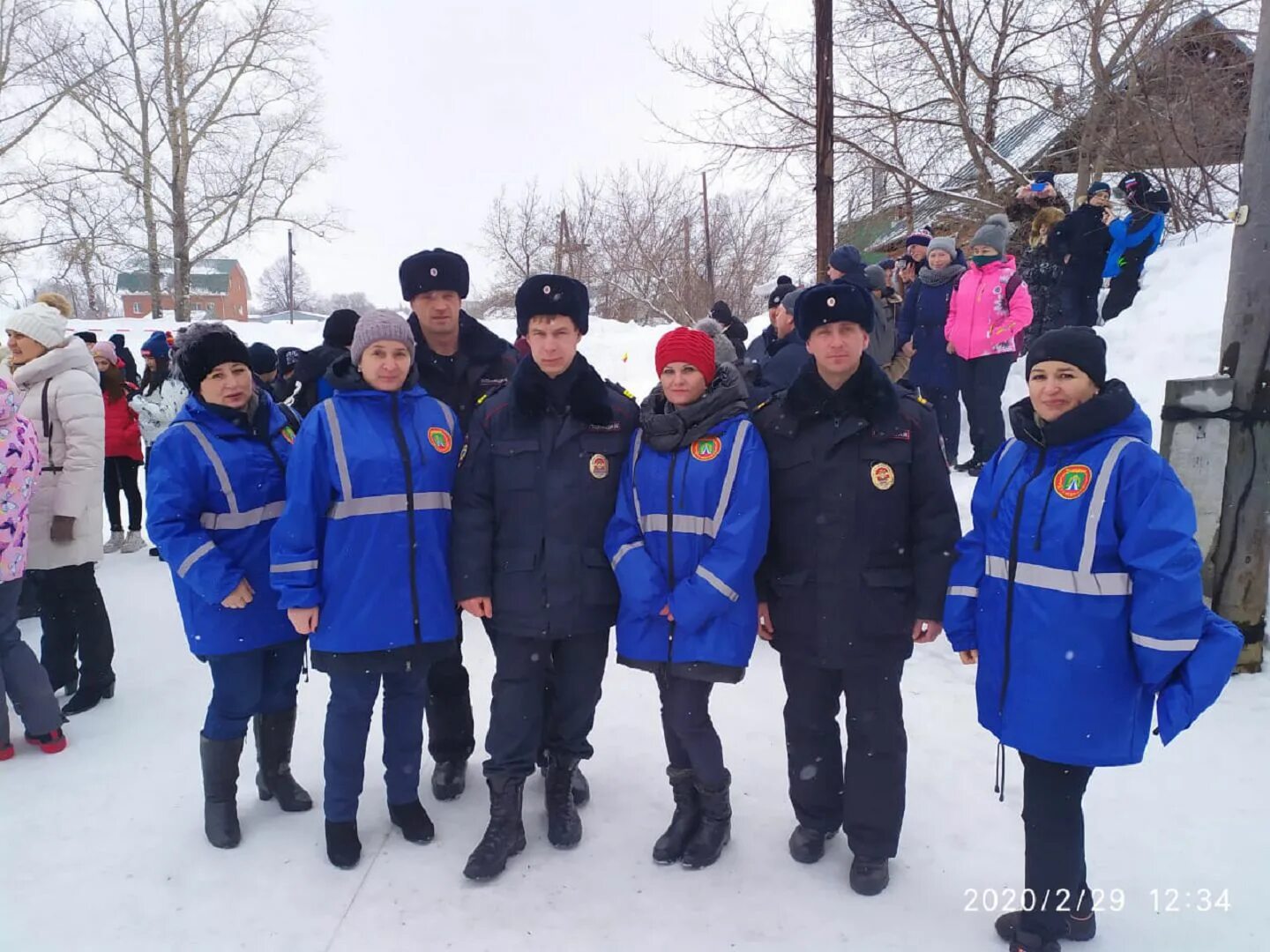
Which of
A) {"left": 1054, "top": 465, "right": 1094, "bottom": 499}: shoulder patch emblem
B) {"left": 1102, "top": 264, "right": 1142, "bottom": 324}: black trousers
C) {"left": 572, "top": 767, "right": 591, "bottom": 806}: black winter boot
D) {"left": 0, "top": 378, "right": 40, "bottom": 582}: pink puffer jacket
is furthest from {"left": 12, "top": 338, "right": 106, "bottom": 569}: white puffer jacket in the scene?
A: {"left": 1102, "top": 264, "right": 1142, "bottom": 324}: black trousers

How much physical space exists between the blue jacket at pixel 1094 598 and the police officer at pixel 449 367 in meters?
2.08

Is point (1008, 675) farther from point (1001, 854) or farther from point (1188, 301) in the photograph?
point (1188, 301)

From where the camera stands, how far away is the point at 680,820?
2.96m

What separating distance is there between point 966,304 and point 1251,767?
446cm

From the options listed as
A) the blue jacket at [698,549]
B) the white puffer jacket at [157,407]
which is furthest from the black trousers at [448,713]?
the white puffer jacket at [157,407]

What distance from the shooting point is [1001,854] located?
287cm

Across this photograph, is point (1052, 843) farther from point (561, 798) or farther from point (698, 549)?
point (561, 798)

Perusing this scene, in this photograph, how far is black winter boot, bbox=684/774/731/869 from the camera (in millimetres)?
2857

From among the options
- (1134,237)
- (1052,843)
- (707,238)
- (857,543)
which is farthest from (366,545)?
(707,238)

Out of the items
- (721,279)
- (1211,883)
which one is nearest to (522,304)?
(1211,883)

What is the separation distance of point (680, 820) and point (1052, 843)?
49.8 inches

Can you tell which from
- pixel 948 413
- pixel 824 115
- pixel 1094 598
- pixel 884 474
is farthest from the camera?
pixel 824 115

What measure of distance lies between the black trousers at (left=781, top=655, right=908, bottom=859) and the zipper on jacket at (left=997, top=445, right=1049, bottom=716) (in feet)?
1.35

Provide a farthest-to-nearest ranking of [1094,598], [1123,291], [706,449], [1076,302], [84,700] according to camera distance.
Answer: [1123,291]
[1076,302]
[84,700]
[706,449]
[1094,598]
